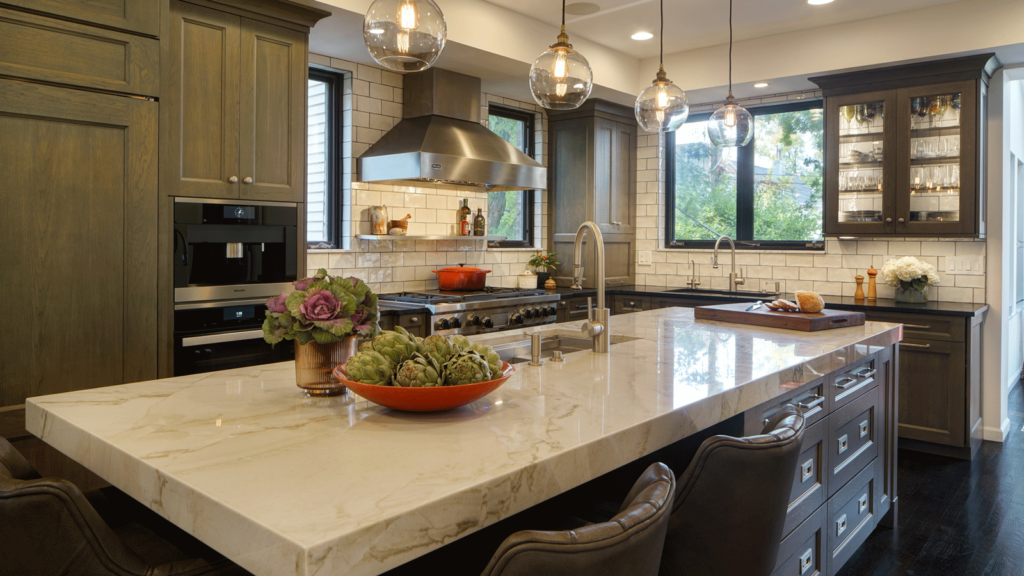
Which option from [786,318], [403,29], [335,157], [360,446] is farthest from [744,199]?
[360,446]

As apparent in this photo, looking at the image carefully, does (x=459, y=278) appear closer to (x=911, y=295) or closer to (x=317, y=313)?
(x=911, y=295)

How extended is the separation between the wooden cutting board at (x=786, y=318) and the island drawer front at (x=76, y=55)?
109 inches

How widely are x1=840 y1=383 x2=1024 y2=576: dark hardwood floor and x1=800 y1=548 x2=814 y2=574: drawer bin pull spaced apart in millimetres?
563

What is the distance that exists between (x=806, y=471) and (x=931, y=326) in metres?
2.61

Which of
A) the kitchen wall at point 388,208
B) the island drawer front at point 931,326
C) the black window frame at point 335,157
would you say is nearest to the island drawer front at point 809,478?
the island drawer front at point 931,326

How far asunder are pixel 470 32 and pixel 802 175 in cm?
303

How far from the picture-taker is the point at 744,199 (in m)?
5.93

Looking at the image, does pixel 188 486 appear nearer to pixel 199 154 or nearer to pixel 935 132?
pixel 199 154

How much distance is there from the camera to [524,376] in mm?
1997

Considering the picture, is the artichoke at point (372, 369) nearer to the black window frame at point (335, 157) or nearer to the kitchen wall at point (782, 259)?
the black window frame at point (335, 157)

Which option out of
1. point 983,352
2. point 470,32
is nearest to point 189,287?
point 470,32

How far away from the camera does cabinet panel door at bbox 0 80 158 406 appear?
263cm

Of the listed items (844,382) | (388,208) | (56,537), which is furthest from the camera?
(388,208)

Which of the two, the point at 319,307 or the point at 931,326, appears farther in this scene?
the point at 931,326
